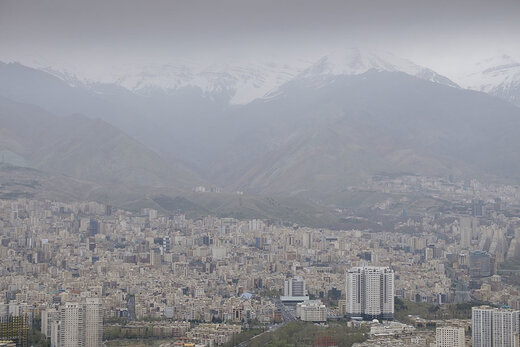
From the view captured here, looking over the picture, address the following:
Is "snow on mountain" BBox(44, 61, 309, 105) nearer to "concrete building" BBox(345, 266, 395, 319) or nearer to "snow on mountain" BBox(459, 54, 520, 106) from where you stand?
"snow on mountain" BBox(459, 54, 520, 106)

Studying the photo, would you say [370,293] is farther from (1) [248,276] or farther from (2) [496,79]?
(2) [496,79]

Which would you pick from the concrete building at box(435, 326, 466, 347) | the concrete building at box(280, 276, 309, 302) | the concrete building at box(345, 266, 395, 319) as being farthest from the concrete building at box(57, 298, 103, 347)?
the concrete building at box(280, 276, 309, 302)

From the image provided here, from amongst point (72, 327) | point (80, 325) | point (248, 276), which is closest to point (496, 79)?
point (248, 276)

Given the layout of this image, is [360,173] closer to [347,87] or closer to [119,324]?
[347,87]

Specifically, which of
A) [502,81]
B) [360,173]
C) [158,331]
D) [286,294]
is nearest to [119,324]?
[158,331]

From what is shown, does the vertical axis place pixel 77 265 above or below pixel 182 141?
below

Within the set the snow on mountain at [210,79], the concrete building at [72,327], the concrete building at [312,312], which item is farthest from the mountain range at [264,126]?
the concrete building at [72,327]

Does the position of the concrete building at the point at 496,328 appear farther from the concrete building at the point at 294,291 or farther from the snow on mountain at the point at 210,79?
the snow on mountain at the point at 210,79
